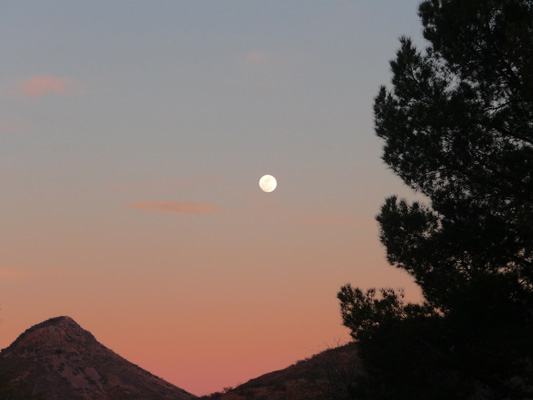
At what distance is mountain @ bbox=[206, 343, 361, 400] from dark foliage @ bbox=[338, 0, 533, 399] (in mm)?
18242

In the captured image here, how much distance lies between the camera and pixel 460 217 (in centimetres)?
2373

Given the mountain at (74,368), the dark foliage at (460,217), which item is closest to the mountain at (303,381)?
the dark foliage at (460,217)

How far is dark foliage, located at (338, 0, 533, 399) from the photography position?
1995cm

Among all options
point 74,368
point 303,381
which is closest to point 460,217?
point 303,381

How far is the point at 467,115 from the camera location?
72.0ft

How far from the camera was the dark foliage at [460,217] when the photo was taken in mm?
19953

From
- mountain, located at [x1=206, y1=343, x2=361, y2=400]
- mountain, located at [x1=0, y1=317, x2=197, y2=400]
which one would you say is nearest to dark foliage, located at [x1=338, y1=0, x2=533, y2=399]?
mountain, located at [x1=206, y1=343, x2=361, y2=400]

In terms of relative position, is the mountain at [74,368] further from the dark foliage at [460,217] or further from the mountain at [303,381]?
the dark foliage at [460,217]

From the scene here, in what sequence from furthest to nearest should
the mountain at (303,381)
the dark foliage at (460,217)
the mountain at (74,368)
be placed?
the mountain at (74,368) → the mountain at (303,381) → the dark foliage at (460,217)

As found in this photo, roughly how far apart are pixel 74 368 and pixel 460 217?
87325 millimetres

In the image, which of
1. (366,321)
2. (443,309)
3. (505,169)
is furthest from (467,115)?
(366,321)

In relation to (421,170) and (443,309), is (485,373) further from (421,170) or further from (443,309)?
(421,170)

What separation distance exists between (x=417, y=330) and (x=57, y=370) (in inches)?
3394

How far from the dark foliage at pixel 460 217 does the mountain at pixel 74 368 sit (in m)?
74.1
